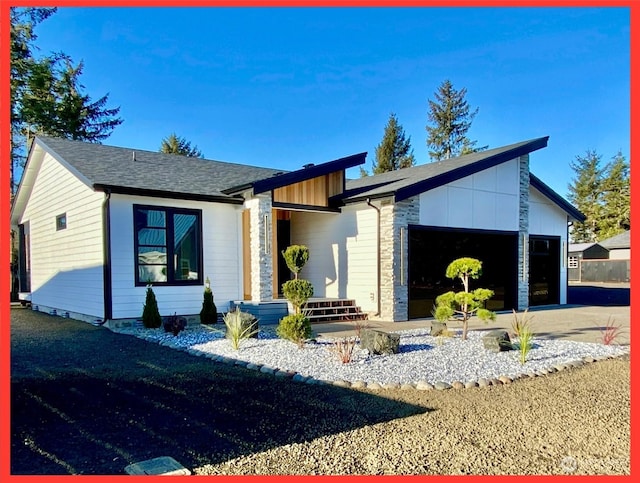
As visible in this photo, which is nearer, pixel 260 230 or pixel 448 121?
pixel 260 230

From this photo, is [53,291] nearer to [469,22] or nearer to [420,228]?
[420,228]

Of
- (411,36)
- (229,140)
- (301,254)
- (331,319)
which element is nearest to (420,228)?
(331,319)

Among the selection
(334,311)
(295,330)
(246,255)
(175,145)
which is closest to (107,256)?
(246,255)

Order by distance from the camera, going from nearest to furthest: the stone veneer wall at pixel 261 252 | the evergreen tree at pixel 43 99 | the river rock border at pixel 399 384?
the river rock border at pixel 399 384, the stone veneer wall at pixel 261 252, the evergreen tree at pixel 43 99

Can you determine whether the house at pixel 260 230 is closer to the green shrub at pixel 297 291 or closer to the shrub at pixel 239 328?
the shrub at pixel 239 328

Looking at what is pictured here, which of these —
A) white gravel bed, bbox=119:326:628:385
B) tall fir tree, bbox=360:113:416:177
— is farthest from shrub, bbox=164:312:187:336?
tall fir tree, bbox=360:113:416:177

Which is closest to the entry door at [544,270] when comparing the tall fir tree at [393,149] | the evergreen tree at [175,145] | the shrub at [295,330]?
the shrub at [295,330]

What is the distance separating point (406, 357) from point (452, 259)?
6776mm

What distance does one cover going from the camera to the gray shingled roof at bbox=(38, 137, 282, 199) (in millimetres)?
9719

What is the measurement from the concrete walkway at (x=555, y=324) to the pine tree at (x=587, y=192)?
35077mm

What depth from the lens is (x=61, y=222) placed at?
1195cm

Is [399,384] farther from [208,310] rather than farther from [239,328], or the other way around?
[208,310]

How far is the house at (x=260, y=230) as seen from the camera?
9633 millimetres

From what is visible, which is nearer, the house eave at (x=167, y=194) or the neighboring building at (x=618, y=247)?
the house eave at (x=167, y=194)
